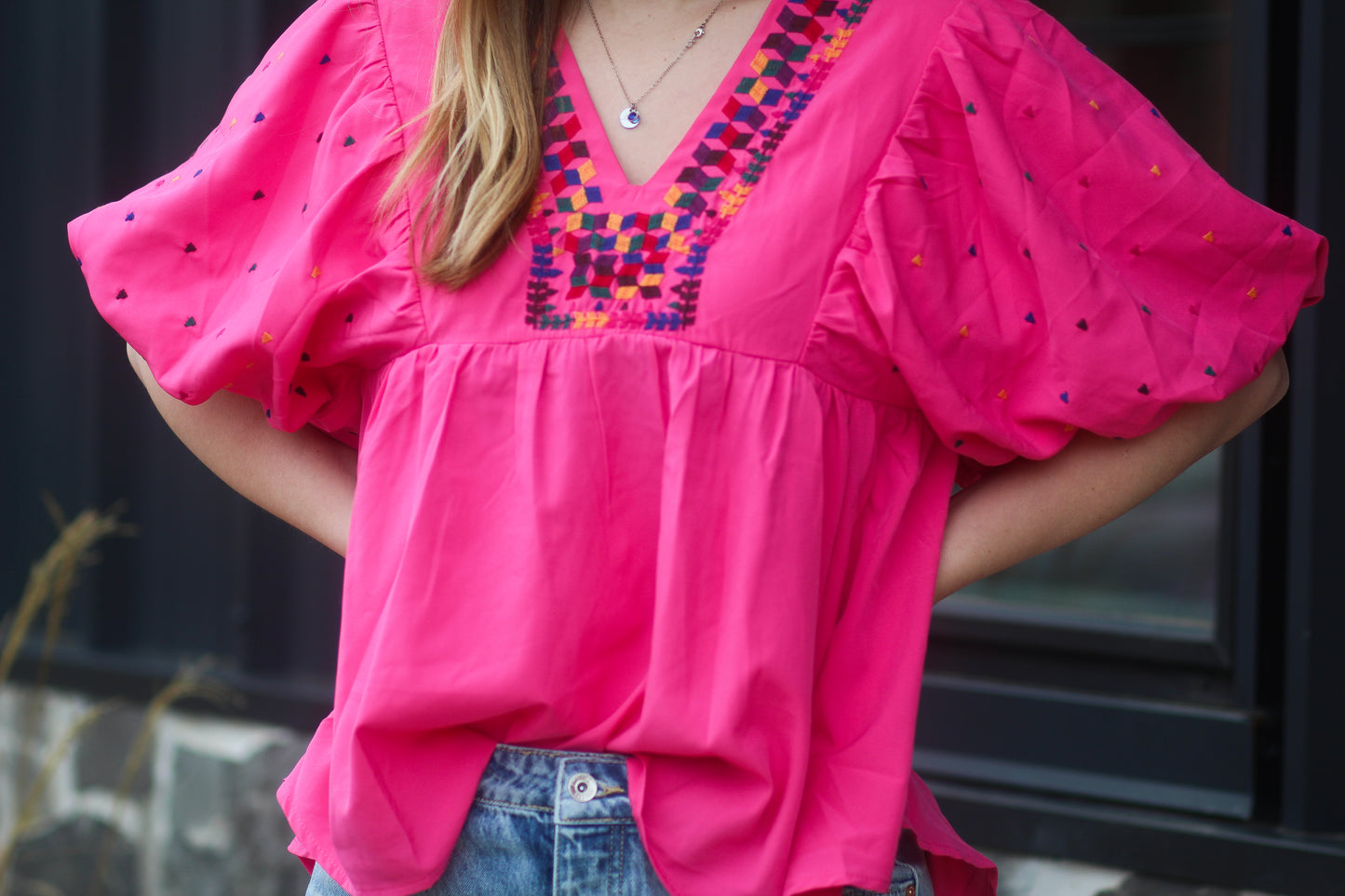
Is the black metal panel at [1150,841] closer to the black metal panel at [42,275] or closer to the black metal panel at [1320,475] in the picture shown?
the black metal panel at [1320,475]

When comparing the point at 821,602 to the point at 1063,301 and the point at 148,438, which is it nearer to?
the point at 1063,301

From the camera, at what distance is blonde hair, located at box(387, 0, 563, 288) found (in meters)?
1.00

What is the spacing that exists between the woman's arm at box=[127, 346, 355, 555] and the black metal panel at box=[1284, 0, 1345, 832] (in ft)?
4.53

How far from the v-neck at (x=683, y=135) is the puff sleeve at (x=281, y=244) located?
0.55 ft

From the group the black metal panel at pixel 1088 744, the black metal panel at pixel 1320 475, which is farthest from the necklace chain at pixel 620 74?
the black metal panel at pixel 1088 744

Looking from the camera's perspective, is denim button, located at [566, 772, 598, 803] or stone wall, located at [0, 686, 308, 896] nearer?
denim button, located at [566, 772, 598, 803]

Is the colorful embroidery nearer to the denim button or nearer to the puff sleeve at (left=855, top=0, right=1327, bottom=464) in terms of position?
the puff sleeve at (left=855, top=0, right=1327, bottom=464)

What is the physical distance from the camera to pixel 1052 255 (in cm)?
99

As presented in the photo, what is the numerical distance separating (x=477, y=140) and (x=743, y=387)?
1.04 feet

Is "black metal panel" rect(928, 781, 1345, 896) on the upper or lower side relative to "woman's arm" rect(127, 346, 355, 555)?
lower

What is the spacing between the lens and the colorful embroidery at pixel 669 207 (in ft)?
3.19

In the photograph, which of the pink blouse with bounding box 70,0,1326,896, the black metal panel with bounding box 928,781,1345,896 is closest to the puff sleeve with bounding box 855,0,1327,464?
the pink blouse with bounding box 70,0,1326,896

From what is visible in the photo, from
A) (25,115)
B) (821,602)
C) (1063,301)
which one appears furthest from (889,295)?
(25,115)

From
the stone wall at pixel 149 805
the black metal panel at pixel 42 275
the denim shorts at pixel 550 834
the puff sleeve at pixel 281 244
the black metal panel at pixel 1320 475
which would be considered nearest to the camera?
the denim shorts at pixel 550 834
